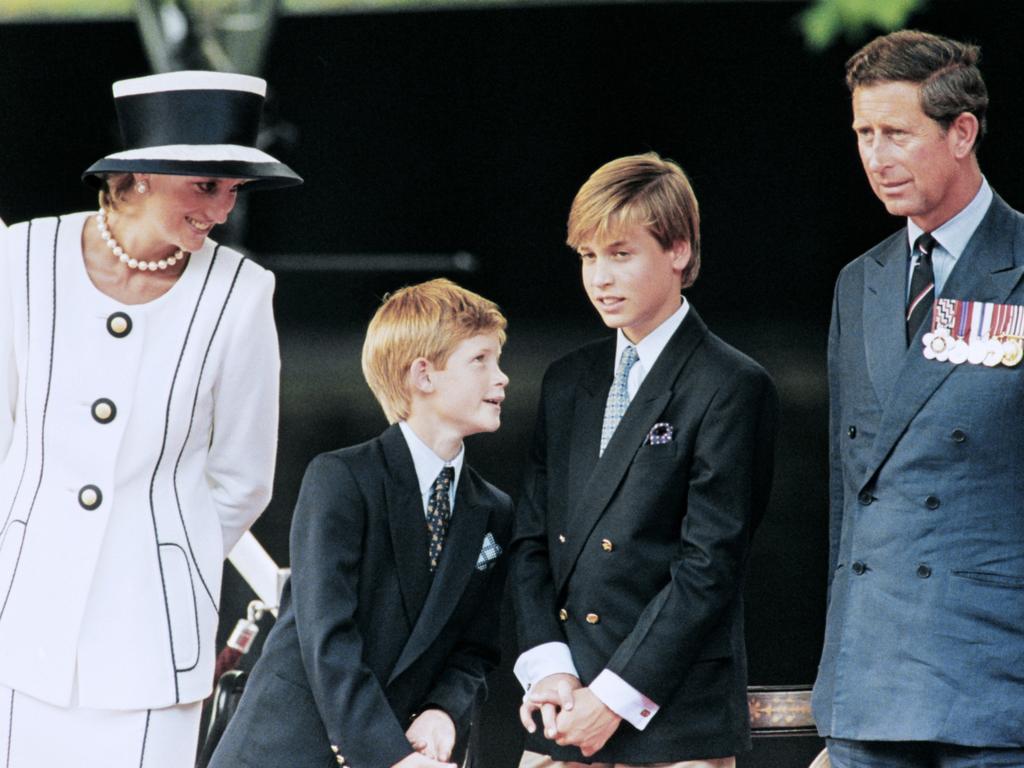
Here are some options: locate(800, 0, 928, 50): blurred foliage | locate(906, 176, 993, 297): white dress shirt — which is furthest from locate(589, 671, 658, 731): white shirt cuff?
locate(800, 0, 928, 50): blurred foliage

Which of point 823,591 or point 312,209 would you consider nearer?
point 823,591

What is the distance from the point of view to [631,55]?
10633 millimetres

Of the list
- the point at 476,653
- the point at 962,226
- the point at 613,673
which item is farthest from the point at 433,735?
the point at 962,226

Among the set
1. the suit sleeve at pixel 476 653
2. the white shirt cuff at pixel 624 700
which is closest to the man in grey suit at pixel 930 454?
the white shirt cuff at pixel 624 700

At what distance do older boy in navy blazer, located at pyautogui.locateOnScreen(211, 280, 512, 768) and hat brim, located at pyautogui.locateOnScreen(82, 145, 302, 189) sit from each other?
315mm

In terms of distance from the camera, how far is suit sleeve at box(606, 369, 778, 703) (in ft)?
8.61

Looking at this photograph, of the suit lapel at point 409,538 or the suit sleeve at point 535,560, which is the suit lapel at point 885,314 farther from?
the suit lapel at point 409,538

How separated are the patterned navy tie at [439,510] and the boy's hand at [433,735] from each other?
223 mm

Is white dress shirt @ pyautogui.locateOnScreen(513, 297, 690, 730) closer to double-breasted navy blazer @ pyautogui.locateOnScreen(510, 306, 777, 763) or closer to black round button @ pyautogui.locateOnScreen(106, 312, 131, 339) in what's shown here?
double-breasted navy blazer @ pyautogui.locateOnScreen(510, 306, 777, 763)

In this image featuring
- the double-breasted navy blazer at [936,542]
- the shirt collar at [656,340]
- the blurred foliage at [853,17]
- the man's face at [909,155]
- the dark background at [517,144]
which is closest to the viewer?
the double-breasted navy blazer at [936,542]

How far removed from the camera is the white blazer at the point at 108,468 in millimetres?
2629

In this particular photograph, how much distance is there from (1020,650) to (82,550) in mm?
1369

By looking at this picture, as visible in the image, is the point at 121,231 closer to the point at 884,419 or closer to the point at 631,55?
the point at 884,419

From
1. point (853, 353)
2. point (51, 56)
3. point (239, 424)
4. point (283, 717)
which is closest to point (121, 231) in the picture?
point (239, 424)
